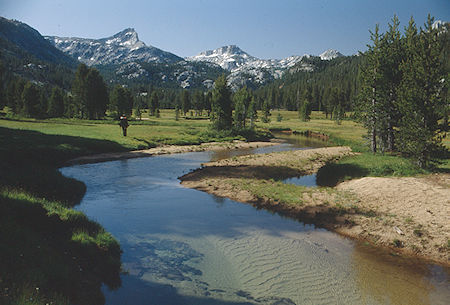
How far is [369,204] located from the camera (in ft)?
62.1

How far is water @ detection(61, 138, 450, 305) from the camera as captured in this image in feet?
33.6

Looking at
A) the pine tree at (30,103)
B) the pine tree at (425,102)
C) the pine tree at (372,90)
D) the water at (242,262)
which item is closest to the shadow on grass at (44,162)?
the water at (242,262)

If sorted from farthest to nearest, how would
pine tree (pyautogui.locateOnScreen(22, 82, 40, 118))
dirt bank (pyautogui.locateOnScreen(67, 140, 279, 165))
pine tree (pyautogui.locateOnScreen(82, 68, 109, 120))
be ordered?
pine tree (pyautogui.locateOnScreen(82, 68, 109, 120)) → pine tree (pyautogui.locateOnScreen(22, 82, 40, 118)) → dirt bank (pyautogui.locateOnScreen(67, 140, 279, 165))

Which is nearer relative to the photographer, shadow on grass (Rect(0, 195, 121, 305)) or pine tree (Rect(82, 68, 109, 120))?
shadow on grass (Rect(0, 195, 121, 305))

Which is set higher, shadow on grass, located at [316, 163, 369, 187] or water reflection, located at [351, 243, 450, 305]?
shadow on grass, located at [316, 163, 369, 187]

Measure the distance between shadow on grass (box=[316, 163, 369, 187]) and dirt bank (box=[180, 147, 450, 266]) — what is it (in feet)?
7.88

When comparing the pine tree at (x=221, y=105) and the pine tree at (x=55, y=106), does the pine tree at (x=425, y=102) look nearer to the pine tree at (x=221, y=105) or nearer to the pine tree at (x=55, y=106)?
the pine tree at (x=221, y=105)

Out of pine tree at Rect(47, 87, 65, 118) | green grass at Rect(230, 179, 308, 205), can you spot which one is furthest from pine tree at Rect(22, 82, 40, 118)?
green grass at Rect(230, 179, 308, 205)

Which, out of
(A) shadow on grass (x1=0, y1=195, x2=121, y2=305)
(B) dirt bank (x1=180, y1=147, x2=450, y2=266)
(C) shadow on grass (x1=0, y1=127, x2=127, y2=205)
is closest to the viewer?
(A) shadow on grass (x1=0, y1=195, x2=121, y2=305)

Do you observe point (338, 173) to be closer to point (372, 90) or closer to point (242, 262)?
point (372, 90)

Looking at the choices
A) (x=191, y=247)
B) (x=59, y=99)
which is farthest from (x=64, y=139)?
(x=59, y=99)

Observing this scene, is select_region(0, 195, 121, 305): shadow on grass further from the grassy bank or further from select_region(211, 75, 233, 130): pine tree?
select_region(211, 75, 233, 130): pine tree

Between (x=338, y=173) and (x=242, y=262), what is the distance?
20599 mm

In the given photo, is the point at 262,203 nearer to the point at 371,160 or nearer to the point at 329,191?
the point at 329,191
